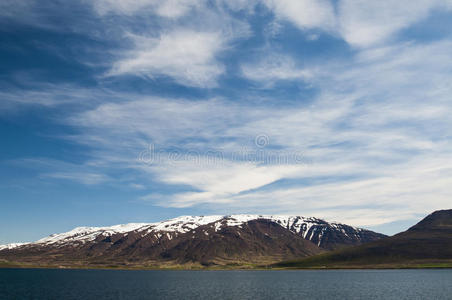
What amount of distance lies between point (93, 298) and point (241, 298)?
51.2 metres

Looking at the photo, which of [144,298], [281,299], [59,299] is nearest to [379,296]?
[281,299]

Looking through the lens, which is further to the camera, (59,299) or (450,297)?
(59,299)

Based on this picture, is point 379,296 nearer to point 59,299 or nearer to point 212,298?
point 212,298

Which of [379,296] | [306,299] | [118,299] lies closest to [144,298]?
Result: [118,299]

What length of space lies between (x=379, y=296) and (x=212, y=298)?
55918 mm

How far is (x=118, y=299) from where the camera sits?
118938 mm

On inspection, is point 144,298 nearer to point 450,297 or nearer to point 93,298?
point 93,298

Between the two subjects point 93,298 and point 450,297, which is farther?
point 93,298

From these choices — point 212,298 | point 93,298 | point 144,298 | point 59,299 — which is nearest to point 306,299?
point 212,298

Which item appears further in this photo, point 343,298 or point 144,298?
point 144,298

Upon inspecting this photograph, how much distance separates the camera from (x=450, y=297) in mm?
108625

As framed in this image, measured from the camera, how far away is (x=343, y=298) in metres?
114

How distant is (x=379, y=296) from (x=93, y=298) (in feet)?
319

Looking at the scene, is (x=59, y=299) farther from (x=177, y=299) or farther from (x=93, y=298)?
(x=177, y=299)
